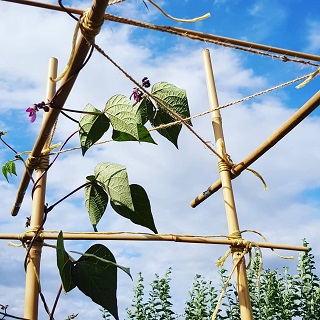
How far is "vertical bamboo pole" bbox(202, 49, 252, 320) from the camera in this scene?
1.06 metres

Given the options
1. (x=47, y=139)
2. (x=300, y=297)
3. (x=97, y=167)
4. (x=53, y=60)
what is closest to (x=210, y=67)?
(x=53, y=60)

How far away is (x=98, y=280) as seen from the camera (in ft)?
2.27

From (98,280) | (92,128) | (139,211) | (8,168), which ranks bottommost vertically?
(98,280)

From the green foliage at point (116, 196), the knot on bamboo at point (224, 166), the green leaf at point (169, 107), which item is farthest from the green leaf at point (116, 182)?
the knot on bamboo at point (224, 166)

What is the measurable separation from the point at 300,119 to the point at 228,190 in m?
0.23

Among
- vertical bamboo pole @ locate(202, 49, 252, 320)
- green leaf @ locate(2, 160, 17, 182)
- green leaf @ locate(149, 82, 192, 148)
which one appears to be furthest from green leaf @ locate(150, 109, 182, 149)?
green leaf @ locate(2, 160, 17, 182)

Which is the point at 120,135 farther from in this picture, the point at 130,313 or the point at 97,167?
the point at 130,313

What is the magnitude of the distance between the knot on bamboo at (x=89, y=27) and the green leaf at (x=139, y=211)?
0.83 feet

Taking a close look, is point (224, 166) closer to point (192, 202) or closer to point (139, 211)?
point (192, 202)

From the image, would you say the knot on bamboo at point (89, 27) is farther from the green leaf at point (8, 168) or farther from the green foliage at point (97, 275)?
the green leaf at point (8, 168)

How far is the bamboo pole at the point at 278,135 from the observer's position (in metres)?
1.07

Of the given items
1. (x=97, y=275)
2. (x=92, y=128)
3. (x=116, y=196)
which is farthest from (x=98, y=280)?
(x=92, y=128)

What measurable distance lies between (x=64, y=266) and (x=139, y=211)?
159mm

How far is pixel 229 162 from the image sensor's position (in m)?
1.22
